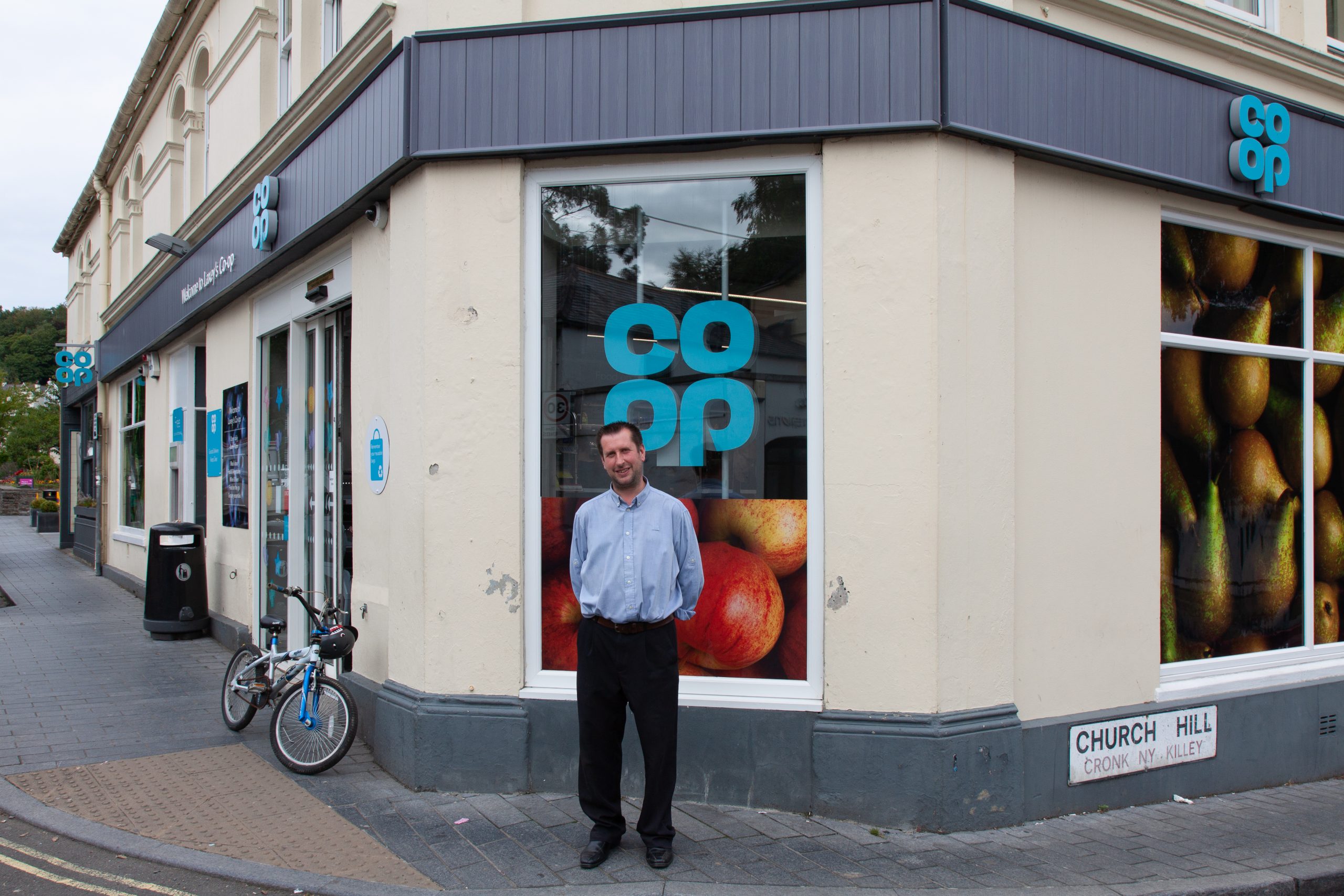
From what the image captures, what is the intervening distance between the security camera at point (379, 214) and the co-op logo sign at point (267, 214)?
74.0 inches

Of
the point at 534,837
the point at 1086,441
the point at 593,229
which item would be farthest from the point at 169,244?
the point at 1086,441

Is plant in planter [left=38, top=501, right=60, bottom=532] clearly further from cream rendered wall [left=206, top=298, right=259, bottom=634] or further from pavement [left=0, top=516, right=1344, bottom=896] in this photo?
pavement [left=0, top=516, right=1344, bottom=896]

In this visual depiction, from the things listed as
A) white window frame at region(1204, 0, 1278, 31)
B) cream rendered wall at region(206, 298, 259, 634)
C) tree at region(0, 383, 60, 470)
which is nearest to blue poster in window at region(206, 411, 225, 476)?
cream rendered wall at region(206, 298, 259, 634)

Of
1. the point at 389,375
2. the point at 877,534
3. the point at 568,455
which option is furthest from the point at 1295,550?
the point at 389,375

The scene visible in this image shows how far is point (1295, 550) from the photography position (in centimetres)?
652

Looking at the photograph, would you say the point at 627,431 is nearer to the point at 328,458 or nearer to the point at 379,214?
the point at 379,214

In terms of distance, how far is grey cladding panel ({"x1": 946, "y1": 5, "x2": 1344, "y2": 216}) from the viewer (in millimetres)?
4863

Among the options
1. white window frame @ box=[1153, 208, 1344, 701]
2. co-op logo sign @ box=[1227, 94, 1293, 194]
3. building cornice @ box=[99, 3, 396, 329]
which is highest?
building cornice @ box=[99, 3, 396, 329]

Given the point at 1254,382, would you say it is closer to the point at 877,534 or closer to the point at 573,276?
the point at 877,534

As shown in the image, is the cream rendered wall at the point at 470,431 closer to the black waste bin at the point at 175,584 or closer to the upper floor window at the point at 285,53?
the upper floor window at the point at 285,53

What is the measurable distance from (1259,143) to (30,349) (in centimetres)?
8472

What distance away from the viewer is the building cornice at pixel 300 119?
6105mm

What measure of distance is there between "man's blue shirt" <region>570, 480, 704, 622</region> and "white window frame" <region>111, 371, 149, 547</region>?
38.2ft

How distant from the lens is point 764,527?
5.19 meters
